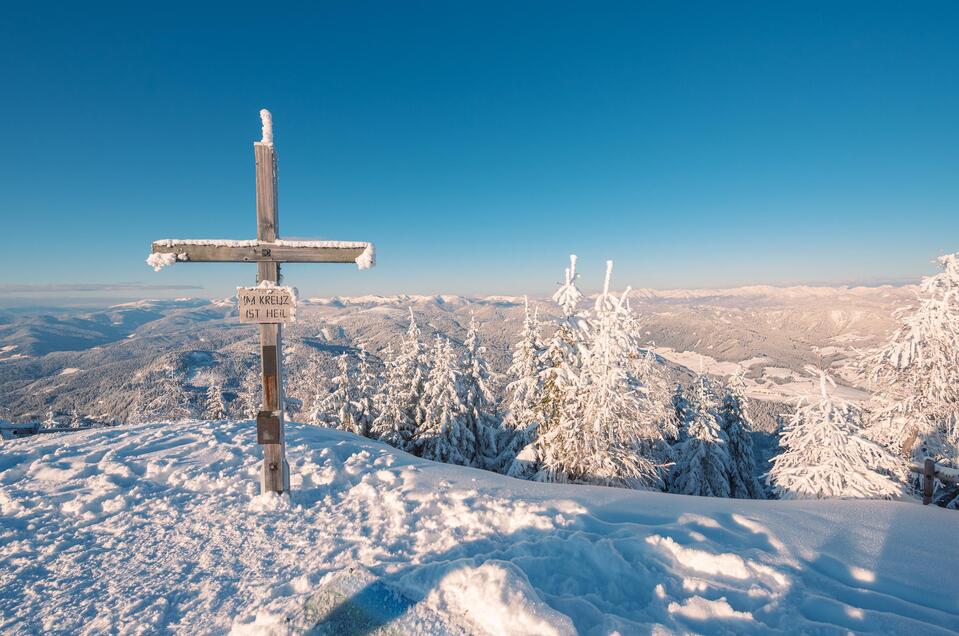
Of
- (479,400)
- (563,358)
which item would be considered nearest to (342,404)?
(479,400)

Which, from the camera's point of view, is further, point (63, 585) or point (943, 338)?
point (943, 338)

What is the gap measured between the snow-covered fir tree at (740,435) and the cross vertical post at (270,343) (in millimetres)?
24199

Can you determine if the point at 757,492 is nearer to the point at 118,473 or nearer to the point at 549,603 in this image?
the point at 549,603

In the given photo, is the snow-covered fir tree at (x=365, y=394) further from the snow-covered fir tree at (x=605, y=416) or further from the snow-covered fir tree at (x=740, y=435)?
the snow-covered fir tree at (x=740, y=435)

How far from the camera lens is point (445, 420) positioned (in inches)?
763

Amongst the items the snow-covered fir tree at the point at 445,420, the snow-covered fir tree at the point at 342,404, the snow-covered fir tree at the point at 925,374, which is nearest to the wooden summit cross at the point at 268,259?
the snow-covered fir tree at the point at 445,420

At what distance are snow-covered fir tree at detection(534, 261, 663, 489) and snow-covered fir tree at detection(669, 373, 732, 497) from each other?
8.20 meters

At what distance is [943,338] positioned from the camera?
11.1m

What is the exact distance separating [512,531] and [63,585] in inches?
181

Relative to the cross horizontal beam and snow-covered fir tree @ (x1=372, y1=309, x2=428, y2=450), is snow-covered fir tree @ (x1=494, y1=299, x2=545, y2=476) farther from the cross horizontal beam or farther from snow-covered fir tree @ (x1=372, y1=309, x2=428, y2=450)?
the cross horizontal beam

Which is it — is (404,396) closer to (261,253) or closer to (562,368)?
(562,368)

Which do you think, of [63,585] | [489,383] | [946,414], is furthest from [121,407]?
[946,414]

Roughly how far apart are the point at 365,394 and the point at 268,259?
18.7m

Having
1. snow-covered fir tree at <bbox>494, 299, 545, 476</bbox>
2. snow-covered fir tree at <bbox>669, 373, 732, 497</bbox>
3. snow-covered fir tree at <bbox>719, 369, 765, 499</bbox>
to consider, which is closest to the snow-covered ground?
snow-covered fir tree at <bbox>494, 299, 545, 476</bbox>
